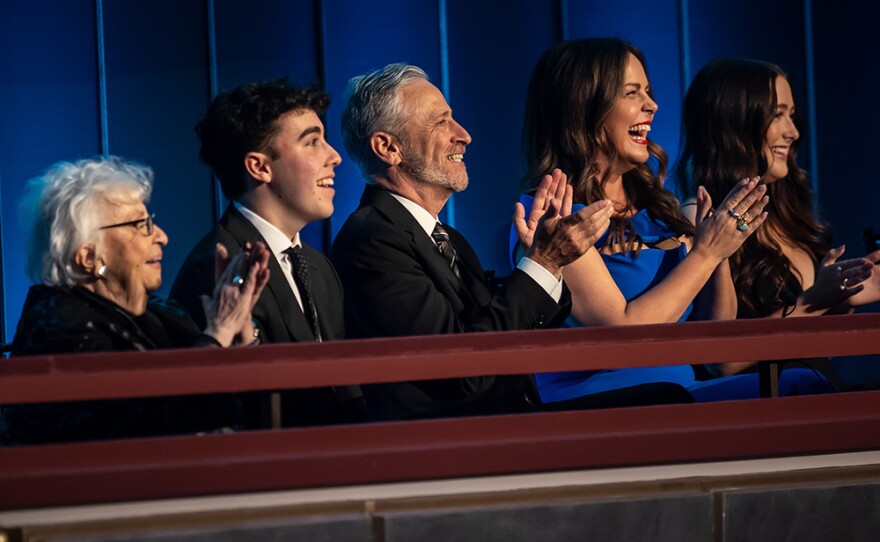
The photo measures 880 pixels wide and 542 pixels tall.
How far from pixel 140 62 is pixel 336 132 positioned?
698mm

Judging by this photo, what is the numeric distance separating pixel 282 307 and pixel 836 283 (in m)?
1.14

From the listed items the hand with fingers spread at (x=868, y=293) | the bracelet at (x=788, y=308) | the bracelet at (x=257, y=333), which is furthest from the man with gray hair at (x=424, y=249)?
the hand with fingers spread at (x=868, y=293)

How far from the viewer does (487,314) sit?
203cm

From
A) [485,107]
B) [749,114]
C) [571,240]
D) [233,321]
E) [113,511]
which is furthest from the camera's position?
[485,107]

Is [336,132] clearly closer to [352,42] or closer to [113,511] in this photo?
[352,42]

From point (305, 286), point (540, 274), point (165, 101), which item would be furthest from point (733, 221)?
point (165, 101)

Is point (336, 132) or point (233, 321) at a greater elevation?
point (336, 132)

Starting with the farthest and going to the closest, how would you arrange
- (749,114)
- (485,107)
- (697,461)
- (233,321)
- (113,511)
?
(485,107) < (749,114) < (233,321) < (697,461) < (113,511)

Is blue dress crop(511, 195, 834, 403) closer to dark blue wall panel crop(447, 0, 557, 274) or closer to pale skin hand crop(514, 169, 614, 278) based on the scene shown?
pale skin hand crop(514, 169, 614, 278)

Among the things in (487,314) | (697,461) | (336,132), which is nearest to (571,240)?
(487,314)

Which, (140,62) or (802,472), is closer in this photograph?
(802,472)

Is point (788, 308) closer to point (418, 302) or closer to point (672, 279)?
point (672, 279)

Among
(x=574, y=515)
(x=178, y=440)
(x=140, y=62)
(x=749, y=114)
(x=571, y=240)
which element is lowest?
(x=574, y=515)

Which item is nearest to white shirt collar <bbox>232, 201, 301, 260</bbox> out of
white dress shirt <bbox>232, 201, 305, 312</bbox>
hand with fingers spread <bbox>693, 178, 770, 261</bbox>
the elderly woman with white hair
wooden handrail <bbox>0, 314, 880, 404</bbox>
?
white dress shirt <bbox>232, 201, 305, 312</bbox>
